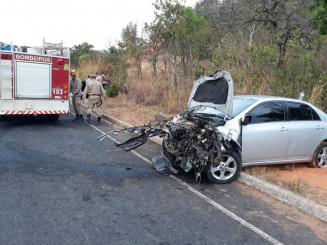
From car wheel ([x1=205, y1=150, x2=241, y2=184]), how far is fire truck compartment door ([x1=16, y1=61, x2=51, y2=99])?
6.84 meters

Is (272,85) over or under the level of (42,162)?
over

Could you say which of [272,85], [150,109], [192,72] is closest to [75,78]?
[150,109]

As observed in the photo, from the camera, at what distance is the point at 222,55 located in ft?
43.7

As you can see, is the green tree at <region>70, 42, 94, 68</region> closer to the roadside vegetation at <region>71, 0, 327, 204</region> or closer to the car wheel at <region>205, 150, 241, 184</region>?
the roadside vegetation at <region>71, 0, 327, 204</region>

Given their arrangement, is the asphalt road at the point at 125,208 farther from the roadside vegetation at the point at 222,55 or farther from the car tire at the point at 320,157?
the roadside vegetation at the point at 222,55

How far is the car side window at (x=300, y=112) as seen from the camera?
659 cm

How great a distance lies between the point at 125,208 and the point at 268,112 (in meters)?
3.53

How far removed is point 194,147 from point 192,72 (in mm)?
10178

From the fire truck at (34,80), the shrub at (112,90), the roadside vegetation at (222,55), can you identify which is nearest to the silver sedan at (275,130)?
the roadside vegetation at (222,55)

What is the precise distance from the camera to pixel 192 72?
15.2 meters

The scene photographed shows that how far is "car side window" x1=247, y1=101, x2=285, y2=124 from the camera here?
618 centimetres

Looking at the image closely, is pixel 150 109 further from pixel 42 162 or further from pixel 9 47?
pixel 42 162

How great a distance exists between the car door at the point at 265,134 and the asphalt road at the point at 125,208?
0.72m

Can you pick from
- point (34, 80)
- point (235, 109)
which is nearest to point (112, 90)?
point (34, 80)
